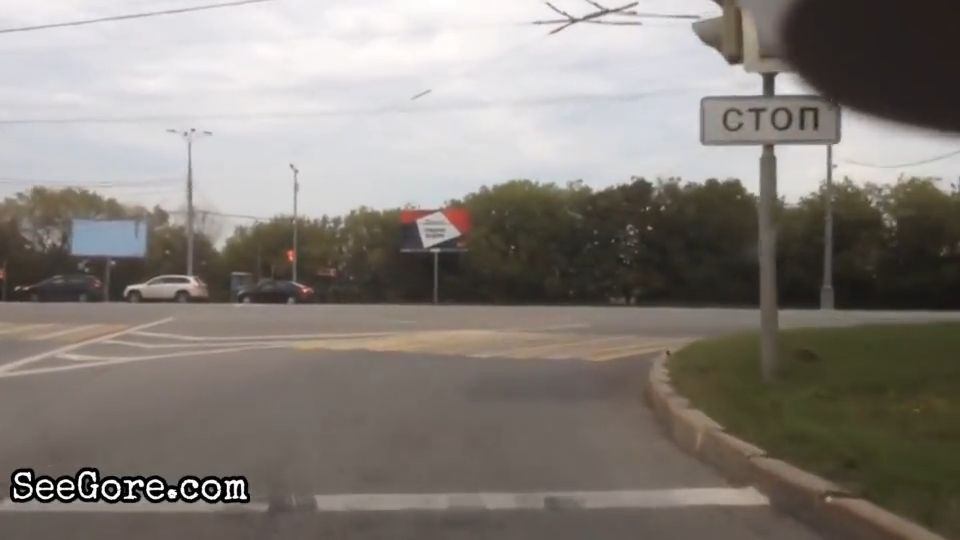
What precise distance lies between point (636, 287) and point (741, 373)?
166ft

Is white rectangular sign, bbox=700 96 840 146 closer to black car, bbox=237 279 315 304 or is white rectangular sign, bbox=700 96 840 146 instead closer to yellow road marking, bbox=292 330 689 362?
yellow road marking, bbox=292 330 689 362

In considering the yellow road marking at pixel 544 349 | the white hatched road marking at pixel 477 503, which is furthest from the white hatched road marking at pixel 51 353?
the white hatched road marking at pixel 477 503

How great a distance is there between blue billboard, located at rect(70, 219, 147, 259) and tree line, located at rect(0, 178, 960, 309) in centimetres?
450

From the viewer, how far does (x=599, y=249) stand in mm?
65438

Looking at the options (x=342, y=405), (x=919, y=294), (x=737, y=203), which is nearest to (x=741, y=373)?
(x=342, y=405)

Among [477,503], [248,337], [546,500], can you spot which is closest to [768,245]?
[546,500]

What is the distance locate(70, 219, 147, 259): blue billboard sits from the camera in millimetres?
72875

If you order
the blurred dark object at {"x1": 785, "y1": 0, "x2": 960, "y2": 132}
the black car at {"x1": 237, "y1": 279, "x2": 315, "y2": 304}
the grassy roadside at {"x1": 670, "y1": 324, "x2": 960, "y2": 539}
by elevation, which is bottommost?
the black car at {"x1": 237, "y1": 279, "x2": 315, "y2": 304}

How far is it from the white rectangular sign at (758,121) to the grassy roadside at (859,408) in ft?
7.95

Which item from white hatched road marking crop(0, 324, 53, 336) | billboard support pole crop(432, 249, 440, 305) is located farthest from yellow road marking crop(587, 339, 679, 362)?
billboard support pole crop(432, 249, 440, 305)

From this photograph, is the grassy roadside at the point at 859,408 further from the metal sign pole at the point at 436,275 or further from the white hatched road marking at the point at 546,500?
the metal sign pole at the point at 436,275

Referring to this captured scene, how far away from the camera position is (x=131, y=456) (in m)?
9.62

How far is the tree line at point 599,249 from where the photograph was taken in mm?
56375

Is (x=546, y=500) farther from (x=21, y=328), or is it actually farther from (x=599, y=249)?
(x=599, y=249)
